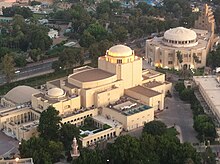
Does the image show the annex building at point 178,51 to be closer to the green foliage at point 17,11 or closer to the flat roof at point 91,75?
the flat roof at point 91,75

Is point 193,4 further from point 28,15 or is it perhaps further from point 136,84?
point 136,84

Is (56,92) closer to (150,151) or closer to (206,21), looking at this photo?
(150,151)

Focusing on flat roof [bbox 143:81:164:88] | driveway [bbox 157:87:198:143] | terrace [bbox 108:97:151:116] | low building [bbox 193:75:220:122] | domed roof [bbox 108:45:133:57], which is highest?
domed roof [bbox 108:45:133:57]

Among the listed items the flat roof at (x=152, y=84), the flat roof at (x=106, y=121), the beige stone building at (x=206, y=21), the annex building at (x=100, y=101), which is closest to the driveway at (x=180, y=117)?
the annex building at (x=100, y=101)

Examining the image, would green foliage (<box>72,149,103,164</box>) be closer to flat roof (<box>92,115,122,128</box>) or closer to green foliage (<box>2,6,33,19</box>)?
flat roof (<box>92,115,122,128</box>)

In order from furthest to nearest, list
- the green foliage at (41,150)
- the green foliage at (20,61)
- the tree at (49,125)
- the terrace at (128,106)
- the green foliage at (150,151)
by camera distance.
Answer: the green foliage at (20,61)
the terrace at (128,106)
the tree at (49,125)
the green foliage at (41,150)
the green foliage at (150,151)

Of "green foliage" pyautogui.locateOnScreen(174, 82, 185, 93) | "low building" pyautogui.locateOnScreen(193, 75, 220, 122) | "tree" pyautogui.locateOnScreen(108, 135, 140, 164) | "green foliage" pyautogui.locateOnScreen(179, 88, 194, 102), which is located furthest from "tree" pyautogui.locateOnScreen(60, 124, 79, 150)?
"green foliage" pyautogui.locateOnScreen(174, 82, 185, 93)
